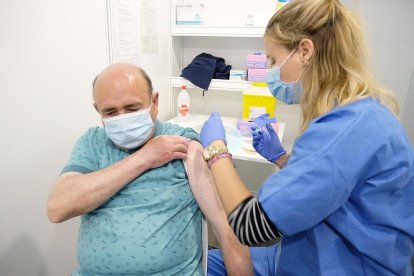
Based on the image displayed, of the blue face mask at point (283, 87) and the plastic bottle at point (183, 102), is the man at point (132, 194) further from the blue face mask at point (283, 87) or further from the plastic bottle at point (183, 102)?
the plastic bottle at point (183, 102)

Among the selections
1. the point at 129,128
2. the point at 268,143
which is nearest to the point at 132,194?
the point at 129,128

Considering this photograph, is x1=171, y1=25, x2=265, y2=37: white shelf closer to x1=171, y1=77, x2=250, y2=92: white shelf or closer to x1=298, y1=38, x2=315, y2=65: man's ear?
x1=171, y1=77, x2=250, y2=92: white shelf

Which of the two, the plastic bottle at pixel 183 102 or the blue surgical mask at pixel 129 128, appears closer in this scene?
the blue surgical mask at pixel 129 128

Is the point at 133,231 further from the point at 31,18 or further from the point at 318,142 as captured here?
the point at 31,18

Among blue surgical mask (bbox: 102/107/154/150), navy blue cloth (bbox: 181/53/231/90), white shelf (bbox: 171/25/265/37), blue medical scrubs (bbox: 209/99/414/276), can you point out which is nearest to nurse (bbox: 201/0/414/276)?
blue medical scrubs (bbox: 209/99/414/276)

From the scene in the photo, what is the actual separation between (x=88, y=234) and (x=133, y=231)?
0.18 m

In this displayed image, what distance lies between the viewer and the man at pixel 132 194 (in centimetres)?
103

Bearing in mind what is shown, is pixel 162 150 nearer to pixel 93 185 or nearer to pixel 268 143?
pixel 93 185

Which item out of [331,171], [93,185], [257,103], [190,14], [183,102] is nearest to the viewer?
[331,171]

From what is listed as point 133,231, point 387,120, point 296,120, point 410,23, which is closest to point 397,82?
point 410,23

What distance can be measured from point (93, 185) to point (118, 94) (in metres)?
0.35

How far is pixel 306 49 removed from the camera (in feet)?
2.88

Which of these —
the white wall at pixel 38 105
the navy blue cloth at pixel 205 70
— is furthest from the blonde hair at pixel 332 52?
the navy blue cloth at pixel 205 70

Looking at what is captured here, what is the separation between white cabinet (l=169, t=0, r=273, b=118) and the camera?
7.37ft
